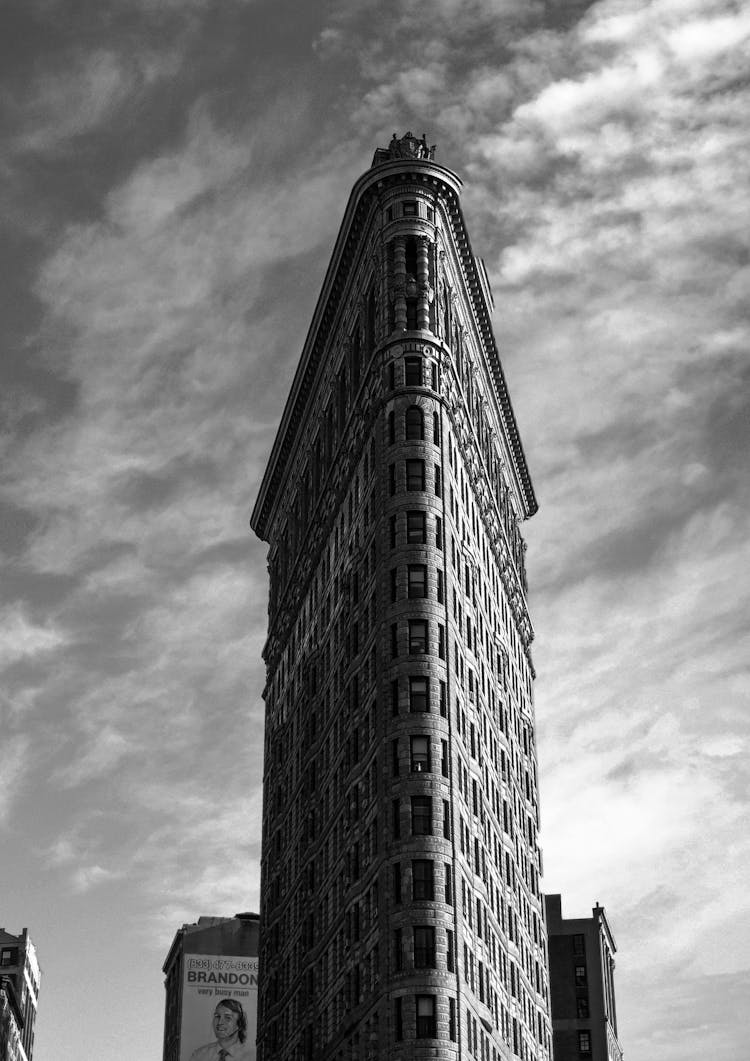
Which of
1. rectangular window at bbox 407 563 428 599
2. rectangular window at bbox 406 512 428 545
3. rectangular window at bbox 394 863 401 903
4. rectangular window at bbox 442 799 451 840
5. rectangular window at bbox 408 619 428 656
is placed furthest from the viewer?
rectangular window at bbox 406 512 428 545

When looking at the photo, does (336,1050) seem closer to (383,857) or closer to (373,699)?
(383,857)

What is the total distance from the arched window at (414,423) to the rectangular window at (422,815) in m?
30.6

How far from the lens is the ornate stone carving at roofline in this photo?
132 meters

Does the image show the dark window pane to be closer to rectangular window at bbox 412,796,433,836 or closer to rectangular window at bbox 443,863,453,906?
rectangular window at bbox 412,796,433,836

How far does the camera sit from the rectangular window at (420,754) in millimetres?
103625

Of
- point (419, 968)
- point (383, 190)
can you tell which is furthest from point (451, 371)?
point (419, 968)

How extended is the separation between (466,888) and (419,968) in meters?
9.60

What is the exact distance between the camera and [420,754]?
4107 inches

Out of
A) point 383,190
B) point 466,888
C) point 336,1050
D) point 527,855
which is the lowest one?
point 336,1050

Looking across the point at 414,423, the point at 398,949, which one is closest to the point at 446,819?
the point at 398,949

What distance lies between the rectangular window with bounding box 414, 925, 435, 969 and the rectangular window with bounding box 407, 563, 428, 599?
2577 cm

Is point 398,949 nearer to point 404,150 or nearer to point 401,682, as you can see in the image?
point 401,682

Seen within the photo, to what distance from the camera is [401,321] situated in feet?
405

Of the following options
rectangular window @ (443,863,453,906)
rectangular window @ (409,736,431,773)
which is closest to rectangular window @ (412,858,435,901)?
rectangular window @ (443,863,453,906)
